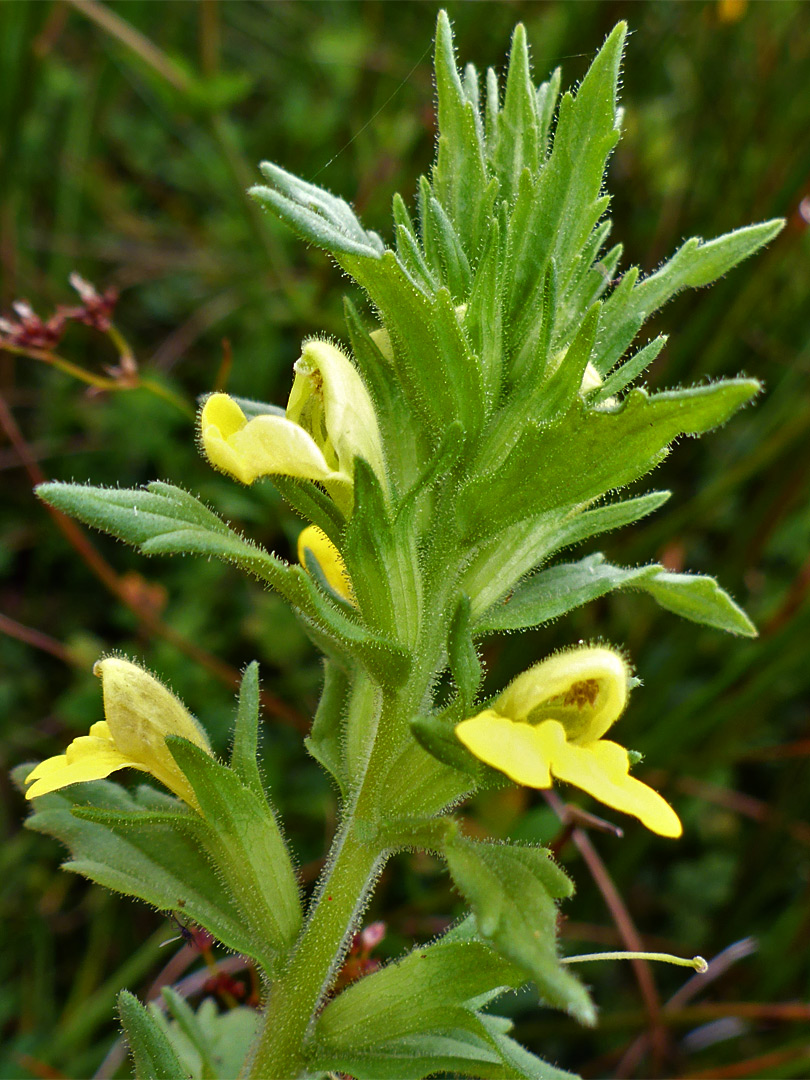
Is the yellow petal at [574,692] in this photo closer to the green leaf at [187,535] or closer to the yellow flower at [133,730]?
the green leaf at [187,535]

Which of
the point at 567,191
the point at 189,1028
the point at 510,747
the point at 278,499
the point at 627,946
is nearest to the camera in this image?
the point at 510,747

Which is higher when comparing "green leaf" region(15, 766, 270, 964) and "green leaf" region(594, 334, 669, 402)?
"green leaf" region(594, 334, 669, 402)

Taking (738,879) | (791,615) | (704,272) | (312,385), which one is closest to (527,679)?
(312,385)

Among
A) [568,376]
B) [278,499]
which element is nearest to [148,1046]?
[568,376]

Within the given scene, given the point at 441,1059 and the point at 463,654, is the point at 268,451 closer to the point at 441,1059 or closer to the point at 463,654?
the point at 463,654

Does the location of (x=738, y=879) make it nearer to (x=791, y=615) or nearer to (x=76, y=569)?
(x=791, y=615)

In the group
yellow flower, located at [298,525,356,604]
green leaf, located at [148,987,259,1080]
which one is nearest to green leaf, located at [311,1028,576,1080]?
green leaf, located at [148,987,259,1080]

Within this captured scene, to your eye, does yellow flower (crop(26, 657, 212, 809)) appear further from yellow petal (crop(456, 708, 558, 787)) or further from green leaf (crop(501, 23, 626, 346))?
green leaf (crop(501, 23, 626, 346))
